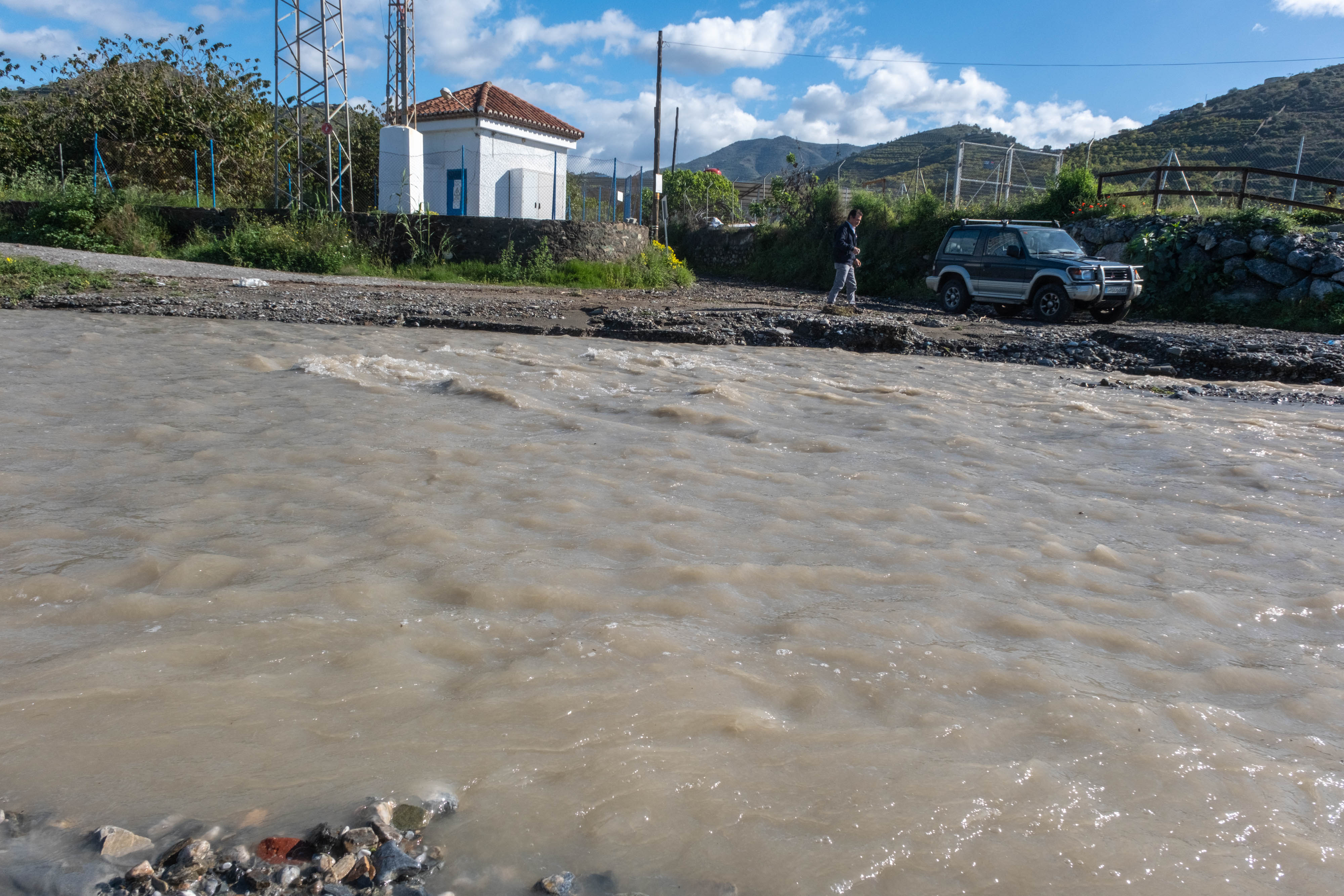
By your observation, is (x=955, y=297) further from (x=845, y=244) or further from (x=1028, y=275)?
(x=845, y=244)

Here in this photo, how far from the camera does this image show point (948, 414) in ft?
21.5

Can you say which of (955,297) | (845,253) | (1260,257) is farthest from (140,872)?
(1260,257)

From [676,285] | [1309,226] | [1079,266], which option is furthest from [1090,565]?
[1309,226]

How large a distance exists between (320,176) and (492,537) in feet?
57.1

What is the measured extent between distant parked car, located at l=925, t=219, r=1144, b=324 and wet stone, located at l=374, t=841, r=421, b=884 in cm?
1368

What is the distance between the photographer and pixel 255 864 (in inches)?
64.8

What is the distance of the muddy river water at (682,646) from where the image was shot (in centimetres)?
183

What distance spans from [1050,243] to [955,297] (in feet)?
5.75

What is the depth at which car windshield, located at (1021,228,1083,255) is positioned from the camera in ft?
45.8

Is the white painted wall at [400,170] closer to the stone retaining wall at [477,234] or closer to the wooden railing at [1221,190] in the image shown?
the stone retaining wall at [477,234]

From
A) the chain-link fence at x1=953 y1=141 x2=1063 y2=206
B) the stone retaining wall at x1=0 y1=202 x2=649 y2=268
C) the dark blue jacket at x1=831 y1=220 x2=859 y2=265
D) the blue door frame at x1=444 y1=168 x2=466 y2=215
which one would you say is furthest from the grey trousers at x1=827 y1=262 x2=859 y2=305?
the blue door frame at x1=444 y1=168 x2=466 y2=215

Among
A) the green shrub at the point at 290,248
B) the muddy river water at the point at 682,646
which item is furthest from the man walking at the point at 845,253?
the green shrub at the point at 290,248

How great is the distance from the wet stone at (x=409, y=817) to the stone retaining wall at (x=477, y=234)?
50.5 ft

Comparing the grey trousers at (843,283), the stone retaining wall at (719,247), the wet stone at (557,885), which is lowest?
the wet stone at (557,885)
